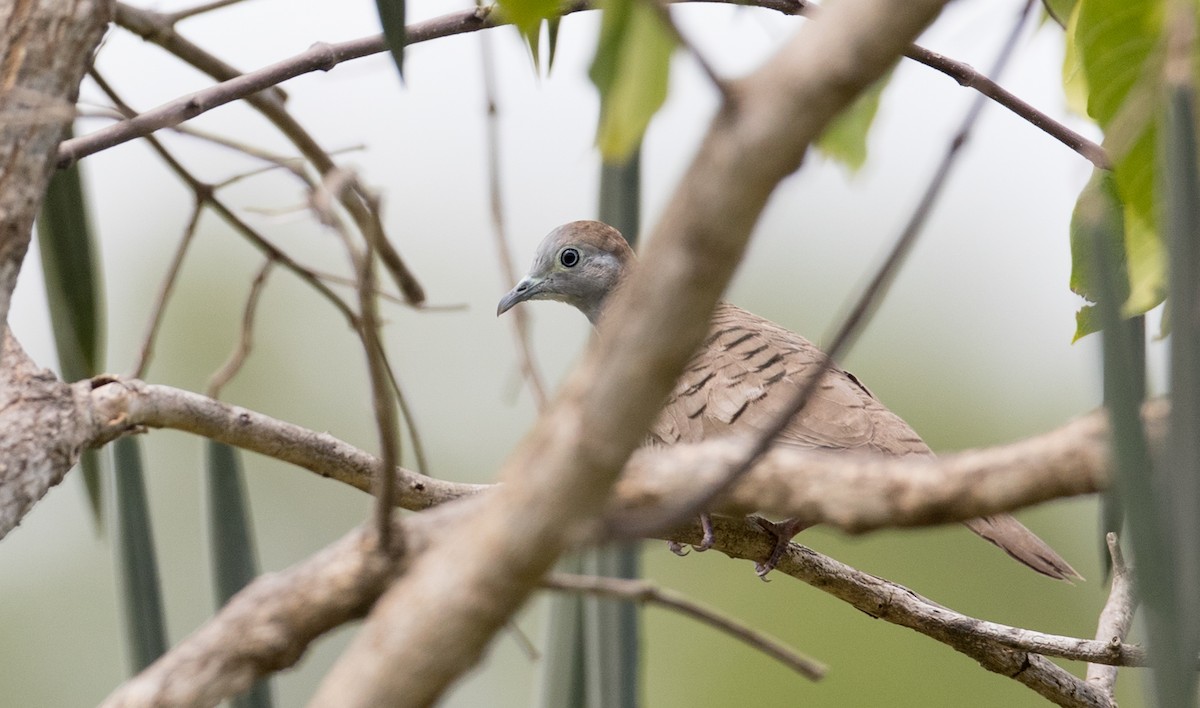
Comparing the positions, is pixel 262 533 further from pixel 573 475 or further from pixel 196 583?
pixel 573 475

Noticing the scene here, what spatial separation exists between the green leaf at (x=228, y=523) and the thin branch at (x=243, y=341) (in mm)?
135

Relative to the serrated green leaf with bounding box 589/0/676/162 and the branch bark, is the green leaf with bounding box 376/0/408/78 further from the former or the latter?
the branch bark

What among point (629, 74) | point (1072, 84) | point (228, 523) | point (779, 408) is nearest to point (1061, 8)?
point (1072, 84)

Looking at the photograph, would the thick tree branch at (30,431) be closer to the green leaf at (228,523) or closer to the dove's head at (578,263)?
the green leaf at (228,523)

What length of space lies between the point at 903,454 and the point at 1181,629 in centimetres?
203

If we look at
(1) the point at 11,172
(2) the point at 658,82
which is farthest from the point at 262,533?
(2) the point at 658,82

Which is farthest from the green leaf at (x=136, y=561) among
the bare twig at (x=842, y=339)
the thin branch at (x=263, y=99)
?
the bare twig at (x=842, y=339)

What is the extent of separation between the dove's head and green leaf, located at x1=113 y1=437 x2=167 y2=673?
5.40ft

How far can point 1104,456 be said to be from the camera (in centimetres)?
80

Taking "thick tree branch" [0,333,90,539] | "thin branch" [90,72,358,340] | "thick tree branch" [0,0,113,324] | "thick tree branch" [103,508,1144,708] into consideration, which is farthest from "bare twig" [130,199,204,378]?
"thick tree branch" [103,508,1144,708]

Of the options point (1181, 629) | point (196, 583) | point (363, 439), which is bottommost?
point (196, 583)

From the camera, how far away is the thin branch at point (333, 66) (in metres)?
1.94

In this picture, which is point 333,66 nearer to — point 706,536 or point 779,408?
point 706,536

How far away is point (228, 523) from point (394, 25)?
1.33 meters
